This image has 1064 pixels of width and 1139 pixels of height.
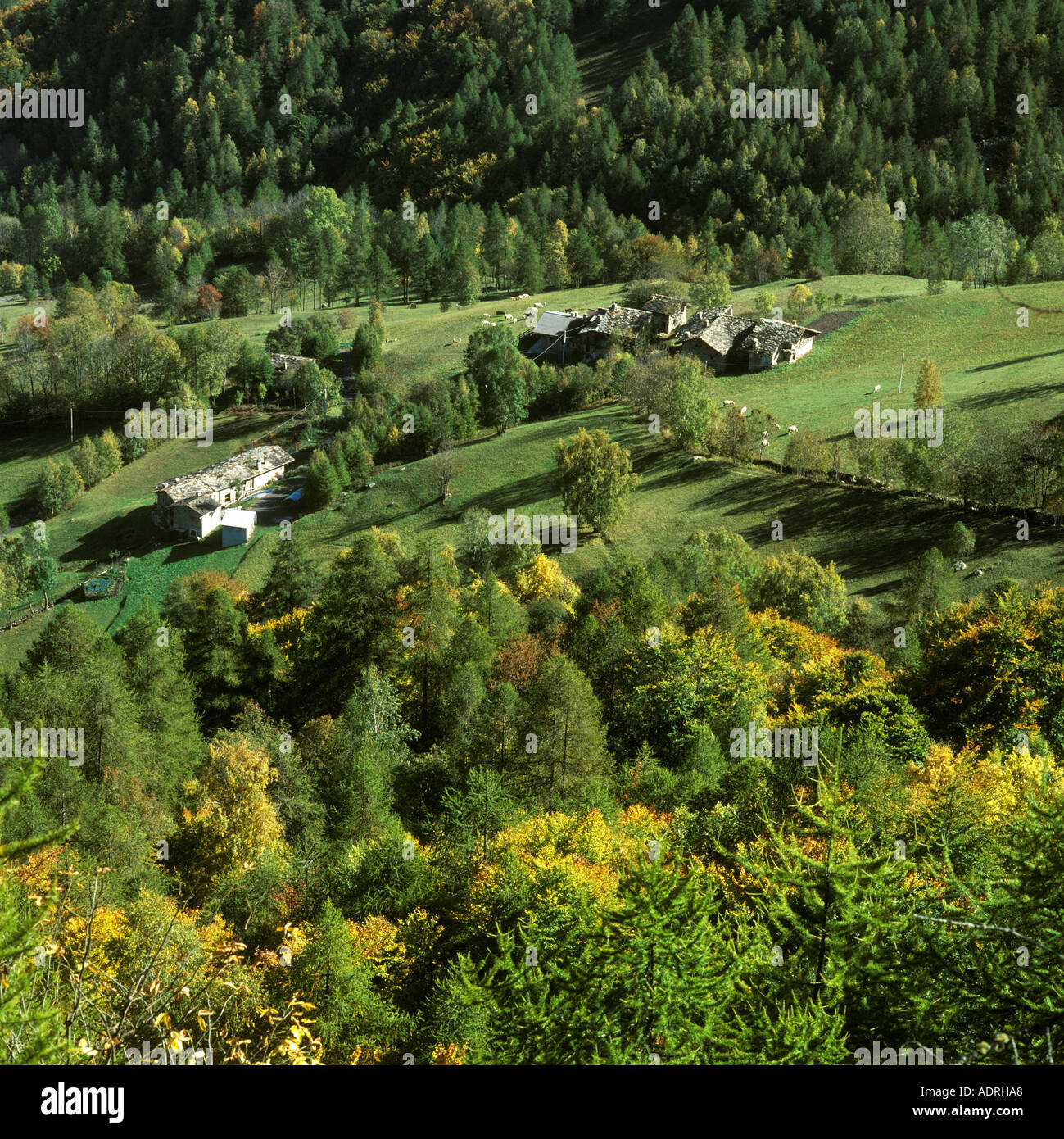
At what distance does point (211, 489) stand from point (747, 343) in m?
61.0

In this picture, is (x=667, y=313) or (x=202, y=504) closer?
(x=202, y=504)

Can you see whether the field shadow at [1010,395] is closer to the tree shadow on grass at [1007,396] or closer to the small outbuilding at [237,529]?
the tree shadow on grass at [1007,396]

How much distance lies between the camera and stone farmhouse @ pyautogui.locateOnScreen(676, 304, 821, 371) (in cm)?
11838

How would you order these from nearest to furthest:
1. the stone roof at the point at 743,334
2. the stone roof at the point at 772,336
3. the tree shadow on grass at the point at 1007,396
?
the tree shadow on grass at the point at 1007,396 < the stone roof at the point at 772,336 < the stone roof at the point at 743,334

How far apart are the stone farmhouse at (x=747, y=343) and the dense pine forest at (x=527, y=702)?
17.1 feet

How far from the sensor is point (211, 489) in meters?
105

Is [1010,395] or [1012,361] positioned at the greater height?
[1012,361]

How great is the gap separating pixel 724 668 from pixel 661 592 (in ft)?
43.5

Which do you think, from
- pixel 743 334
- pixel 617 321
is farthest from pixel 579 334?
pixel 743 334

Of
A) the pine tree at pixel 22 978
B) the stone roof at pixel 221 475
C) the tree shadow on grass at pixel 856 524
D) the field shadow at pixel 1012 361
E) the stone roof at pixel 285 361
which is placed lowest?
the stone roof at pixel 221 475

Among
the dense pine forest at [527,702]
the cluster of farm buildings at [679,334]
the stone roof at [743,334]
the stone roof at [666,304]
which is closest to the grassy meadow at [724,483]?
the dense pine forest at [527,702]

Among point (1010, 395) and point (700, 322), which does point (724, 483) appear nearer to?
point (1010, 395)

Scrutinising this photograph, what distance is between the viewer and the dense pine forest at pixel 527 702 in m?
16.0

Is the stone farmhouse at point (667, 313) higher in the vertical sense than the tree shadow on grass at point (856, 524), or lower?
higher
